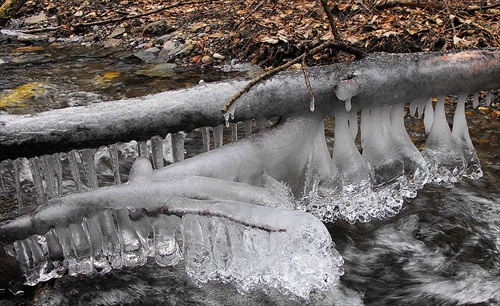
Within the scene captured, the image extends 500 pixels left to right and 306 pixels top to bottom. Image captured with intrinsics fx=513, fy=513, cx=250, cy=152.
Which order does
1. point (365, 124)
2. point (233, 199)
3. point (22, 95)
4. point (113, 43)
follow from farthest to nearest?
point (113, 43) → point (22, 95) → point (365, 124) → point (233, 199)

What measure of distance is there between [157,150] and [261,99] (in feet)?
1.67

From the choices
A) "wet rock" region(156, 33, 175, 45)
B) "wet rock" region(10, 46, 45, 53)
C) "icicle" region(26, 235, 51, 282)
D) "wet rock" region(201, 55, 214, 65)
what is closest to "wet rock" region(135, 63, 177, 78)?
"wet rock" region(201, 55, 214, 65)

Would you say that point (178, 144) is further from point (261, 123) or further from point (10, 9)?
point (10, 9)

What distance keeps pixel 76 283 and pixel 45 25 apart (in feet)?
28.3

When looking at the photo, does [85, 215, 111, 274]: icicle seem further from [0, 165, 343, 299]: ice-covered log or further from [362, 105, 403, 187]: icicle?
[362, 105, 403, 187]: icicle

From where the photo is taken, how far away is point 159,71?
256 inches

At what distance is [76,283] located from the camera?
97.0 inches

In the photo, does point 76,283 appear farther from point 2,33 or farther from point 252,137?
point 2,33

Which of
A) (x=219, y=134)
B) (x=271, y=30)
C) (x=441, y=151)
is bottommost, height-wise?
(x=441, y=151)

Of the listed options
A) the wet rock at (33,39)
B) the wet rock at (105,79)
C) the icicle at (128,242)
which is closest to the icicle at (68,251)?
the icicle at (128,242)

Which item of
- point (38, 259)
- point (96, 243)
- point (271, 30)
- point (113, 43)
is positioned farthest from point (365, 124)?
point (113, 43)

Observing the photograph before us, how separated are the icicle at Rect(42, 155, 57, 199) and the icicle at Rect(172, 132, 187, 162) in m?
0.52

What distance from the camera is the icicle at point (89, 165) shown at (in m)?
2.13

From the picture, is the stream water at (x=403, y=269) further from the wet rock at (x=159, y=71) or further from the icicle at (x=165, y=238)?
the wet rock at (x=159, y=71)
